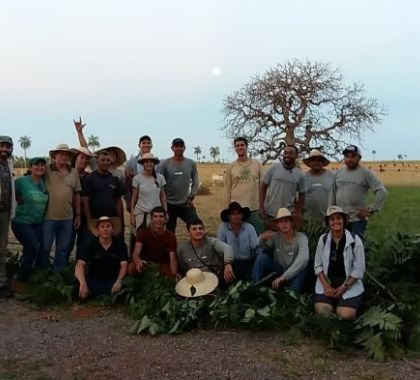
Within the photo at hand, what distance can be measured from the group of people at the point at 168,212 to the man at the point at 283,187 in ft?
0.05

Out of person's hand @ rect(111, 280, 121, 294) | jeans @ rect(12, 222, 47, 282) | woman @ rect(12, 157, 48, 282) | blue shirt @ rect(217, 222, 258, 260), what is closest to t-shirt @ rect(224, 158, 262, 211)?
blue shirt @ rect(217, 222, 258, 260)

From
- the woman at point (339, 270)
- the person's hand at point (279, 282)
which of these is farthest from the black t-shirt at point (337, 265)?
the person's hand at point (279, 282)

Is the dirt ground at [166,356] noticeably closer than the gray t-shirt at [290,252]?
Yes

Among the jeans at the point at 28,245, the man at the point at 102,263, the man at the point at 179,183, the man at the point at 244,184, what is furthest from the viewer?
the man at the point at 179,183

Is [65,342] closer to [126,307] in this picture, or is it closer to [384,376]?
[126,307]

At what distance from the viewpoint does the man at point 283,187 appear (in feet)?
25.4

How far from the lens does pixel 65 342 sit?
5.70 m

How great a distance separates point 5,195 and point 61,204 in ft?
2.41

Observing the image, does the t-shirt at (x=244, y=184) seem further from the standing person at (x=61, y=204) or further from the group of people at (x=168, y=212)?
the standing person at (x=61, y=204)

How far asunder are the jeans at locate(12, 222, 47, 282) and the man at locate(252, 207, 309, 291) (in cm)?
300

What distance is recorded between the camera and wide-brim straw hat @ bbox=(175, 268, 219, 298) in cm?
646

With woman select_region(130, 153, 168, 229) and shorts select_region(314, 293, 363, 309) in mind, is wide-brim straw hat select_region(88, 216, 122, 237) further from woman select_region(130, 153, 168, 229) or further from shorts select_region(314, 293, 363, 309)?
shorts select_region(314, 293, 363, 309)

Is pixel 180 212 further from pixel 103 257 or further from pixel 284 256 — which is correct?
pixel 284 256

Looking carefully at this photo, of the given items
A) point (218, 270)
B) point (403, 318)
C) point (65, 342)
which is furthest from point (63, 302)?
point (403, 318)
